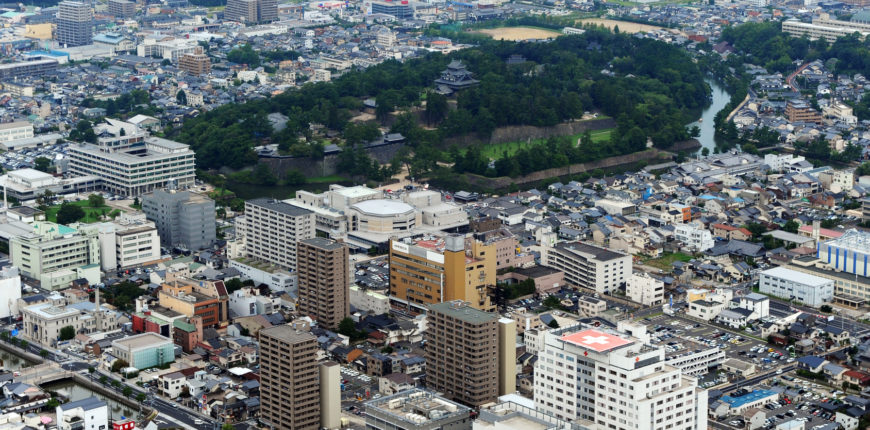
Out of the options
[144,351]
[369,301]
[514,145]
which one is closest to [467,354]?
[369,301]

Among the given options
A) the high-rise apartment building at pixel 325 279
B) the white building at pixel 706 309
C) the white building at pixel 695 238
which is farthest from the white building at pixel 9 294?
→ the white building at pixel 695 238

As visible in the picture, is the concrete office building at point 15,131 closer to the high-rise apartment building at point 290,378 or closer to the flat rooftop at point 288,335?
the flat rooftop at point 288,335

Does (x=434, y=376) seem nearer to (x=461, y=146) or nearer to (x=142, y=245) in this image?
(x=142, y=245)

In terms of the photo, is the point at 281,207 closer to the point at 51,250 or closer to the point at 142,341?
the point at 51,250

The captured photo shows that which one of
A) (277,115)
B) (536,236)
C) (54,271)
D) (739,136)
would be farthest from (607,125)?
(54,271)

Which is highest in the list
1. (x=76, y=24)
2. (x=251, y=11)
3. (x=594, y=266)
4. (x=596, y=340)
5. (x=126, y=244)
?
(x=251, y=11)

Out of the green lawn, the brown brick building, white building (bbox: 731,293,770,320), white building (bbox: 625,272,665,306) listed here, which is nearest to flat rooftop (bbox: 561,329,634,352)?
the brown brick building
